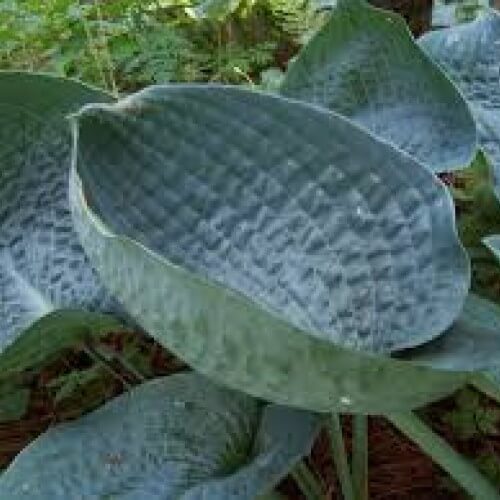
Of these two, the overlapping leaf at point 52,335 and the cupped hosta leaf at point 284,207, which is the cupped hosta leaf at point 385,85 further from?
the overlapping leaf at point 52,335

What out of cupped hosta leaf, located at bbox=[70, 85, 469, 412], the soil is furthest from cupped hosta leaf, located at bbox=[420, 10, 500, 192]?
the soil

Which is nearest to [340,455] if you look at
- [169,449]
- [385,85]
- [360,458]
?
[360,458]

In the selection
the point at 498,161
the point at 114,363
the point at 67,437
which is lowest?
the point at 114,363

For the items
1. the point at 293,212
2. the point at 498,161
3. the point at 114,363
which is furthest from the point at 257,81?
the point at 293,212

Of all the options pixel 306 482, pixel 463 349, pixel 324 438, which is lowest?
pixel 324 438

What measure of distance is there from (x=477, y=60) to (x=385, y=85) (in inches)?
3.4

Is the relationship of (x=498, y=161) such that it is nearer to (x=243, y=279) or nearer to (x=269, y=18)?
(x=243, y=279)

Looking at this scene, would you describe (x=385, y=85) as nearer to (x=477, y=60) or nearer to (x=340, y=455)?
(x=477, y=60)

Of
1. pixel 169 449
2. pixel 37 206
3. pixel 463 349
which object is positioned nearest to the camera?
pixel 463 349

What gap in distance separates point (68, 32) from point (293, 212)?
0.98m

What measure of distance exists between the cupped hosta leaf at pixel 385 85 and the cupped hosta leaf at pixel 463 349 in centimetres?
17

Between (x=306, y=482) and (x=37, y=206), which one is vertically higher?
(x=37, y=206)

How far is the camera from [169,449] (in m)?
0.77

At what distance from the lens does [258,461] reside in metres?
0.73
